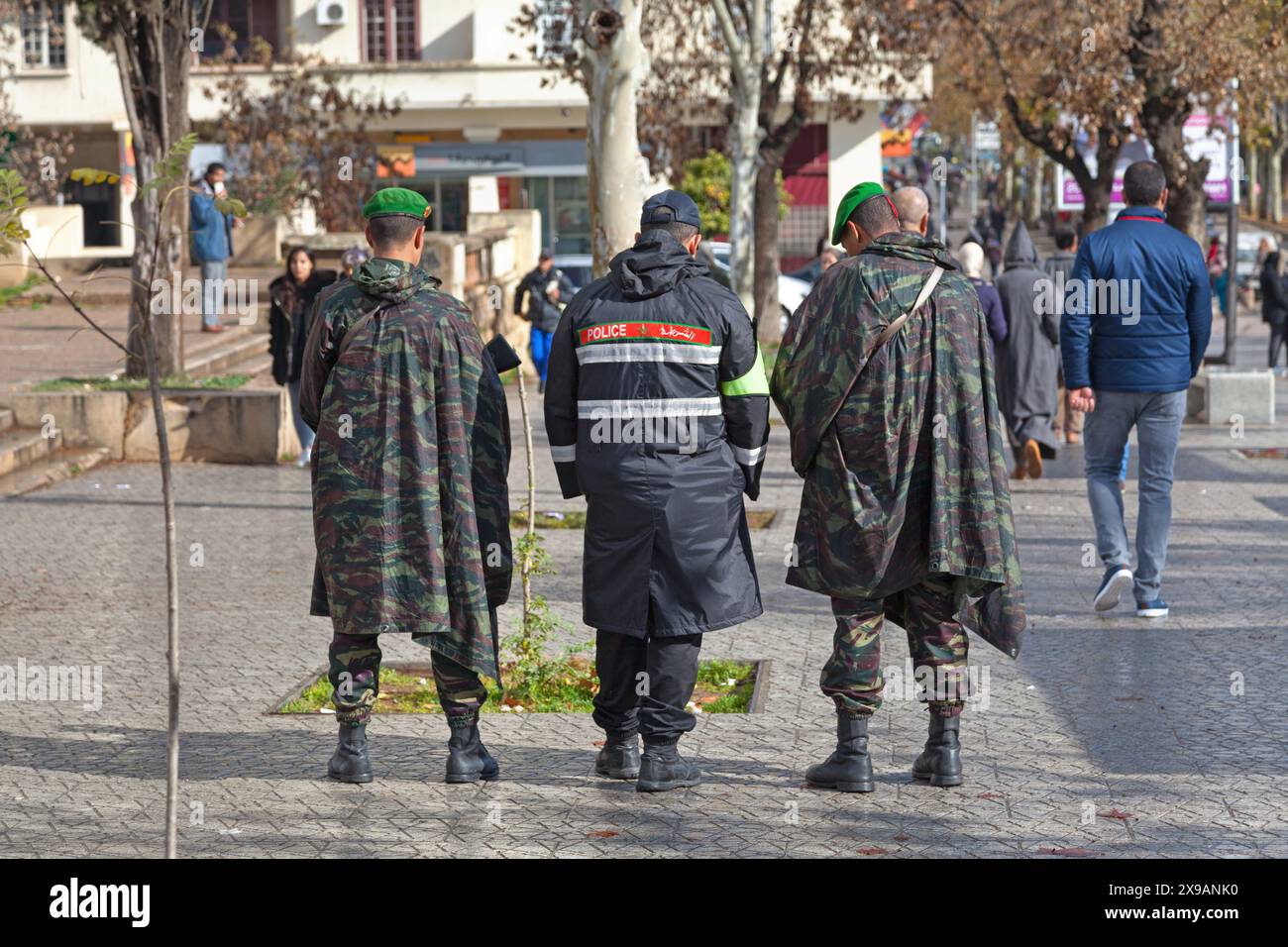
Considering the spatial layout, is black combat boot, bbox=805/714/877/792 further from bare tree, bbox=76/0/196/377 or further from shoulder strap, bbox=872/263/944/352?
bare tree, bbox=76/0/196/377

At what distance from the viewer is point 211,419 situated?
605 inches

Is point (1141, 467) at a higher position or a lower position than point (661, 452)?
lower

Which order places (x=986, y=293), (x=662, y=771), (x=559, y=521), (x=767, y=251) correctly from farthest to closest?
(x=767, y=251)
(x=986, y=293)
(x=559, y=521)
(x=662, y=771)

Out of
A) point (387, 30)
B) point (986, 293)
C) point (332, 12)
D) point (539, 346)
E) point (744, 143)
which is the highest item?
point (332, 12)

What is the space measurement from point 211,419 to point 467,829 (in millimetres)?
10147

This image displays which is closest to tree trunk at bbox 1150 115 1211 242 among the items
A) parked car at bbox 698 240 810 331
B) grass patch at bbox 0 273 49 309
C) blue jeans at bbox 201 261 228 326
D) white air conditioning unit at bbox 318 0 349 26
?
parked car at bbox 698 240 810 331

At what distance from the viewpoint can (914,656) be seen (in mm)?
6246

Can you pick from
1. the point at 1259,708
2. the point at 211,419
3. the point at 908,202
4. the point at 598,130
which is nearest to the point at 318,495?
the point at 908,202

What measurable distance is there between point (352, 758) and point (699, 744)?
1.25 meters

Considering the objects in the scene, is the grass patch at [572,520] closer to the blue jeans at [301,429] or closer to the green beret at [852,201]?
the blue jeans at [301,429]

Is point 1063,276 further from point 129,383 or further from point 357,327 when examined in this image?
point 357,327

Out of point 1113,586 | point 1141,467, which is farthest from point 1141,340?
point 1113,586

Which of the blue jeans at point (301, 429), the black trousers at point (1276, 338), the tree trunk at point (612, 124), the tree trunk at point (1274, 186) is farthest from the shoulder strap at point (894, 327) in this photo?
the tree trunk at point (1274, 186)

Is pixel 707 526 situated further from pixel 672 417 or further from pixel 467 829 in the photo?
pixel 467 829
